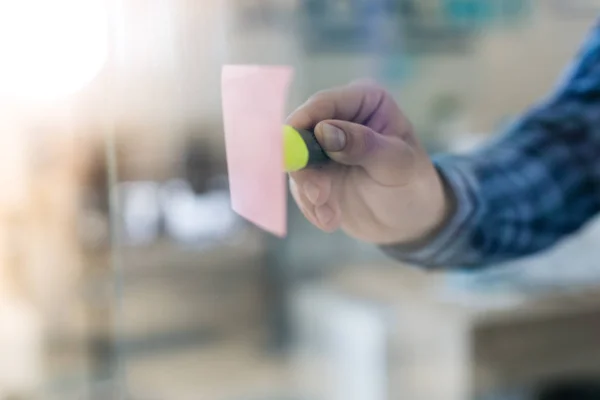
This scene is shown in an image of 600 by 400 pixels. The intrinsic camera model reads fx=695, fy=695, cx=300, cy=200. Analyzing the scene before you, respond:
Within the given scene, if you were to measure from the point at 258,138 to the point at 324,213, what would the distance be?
0.16 feet

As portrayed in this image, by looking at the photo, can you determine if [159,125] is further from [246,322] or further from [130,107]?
[246,322]

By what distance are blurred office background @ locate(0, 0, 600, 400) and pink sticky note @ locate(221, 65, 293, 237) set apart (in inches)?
21.7

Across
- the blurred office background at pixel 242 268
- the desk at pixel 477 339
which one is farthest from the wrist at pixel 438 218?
the desk at pixel 477 339

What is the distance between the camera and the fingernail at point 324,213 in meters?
0.30

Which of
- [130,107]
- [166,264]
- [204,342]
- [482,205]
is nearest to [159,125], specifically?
[130,107]

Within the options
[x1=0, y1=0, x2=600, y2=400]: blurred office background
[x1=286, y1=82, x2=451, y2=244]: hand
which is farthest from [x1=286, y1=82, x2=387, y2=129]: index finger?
[x1=0, y1=0, x2=600, y2=400]: blurred office background

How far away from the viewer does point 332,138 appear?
275 mm

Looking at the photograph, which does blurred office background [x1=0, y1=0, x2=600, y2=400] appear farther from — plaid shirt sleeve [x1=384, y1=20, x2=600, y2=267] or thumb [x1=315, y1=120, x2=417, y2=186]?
thumb [x1=315, y1=120, x2=417, y2=186]

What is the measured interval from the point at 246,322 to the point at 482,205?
32.6 inches

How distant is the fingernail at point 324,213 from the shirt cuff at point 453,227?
0.08 metres

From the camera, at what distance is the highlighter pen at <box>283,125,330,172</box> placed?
0.27 metres

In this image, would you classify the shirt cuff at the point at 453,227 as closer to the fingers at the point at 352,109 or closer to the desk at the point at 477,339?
the fingers at the point at 352,109

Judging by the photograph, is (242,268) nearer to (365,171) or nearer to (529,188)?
(529,188)

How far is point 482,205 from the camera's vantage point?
0.43 metres
